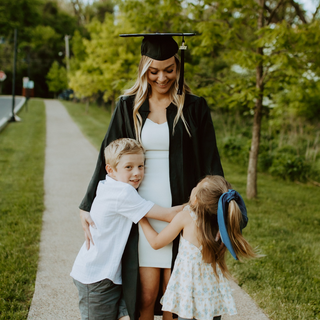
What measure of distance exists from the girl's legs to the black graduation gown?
0.05 metres

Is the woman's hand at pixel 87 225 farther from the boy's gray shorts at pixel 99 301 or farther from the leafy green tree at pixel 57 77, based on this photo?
the leafy green tree at pixel 57 77

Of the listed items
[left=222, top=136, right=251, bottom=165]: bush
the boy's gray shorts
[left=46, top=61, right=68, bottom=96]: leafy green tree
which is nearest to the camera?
the boy's gray shorts

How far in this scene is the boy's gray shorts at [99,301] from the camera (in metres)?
1.92

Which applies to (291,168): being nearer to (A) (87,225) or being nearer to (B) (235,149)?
(B) (235,149)

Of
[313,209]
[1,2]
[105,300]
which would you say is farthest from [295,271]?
[1,2]

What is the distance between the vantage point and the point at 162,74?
1964 mm

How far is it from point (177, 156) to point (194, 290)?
0.74m

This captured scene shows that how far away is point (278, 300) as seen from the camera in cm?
293

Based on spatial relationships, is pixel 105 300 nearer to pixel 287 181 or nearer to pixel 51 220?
A: pixel 51 220

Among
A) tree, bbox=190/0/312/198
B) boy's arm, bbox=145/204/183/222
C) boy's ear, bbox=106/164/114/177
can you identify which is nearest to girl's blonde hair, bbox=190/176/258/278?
boy's arm, bbox=145/204/183/222

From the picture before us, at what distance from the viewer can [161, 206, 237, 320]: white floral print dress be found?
1802 millimetres

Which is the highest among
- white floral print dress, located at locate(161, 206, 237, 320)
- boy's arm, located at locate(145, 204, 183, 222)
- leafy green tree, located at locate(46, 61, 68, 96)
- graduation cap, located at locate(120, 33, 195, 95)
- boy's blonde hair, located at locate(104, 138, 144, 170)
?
leafy green tree, located at locate(46, 61, 68, 96)

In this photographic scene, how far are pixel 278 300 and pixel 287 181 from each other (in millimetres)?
5522

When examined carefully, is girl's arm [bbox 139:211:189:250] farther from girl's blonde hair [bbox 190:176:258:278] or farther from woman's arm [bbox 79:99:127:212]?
woman's arm [bbox 79:99:127:212]
